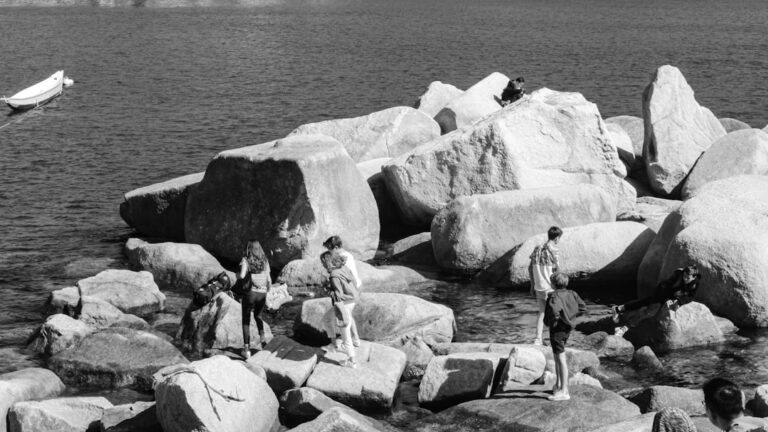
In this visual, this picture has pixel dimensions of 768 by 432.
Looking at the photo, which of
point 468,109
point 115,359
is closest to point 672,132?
point 468,109

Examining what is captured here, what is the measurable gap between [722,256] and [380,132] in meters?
13.3

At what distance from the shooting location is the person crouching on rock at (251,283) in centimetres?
1892

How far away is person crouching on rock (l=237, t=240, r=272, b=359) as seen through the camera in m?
18.9

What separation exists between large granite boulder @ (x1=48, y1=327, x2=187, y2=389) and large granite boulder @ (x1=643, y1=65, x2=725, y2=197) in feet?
54.0

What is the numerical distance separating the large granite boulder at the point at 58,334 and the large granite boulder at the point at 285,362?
158 inches

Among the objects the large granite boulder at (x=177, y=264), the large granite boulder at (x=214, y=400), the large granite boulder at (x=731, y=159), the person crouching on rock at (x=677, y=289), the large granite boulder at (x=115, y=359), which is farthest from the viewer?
the large granite boulder at (x=731, y=159)

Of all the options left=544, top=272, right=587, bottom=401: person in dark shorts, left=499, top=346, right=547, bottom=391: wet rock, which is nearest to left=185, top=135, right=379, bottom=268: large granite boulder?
left=499, top=346, right=547, bottom=391: wet rock

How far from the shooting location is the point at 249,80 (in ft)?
202

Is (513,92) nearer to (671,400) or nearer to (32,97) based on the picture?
(671,400)

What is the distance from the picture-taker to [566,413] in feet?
51.3

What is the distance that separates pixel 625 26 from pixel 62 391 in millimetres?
85420

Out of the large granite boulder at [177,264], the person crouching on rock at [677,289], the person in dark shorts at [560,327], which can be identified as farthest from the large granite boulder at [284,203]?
the person in dark shorts at [560,327]

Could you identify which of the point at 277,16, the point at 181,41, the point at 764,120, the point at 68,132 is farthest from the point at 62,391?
the point at 277,16

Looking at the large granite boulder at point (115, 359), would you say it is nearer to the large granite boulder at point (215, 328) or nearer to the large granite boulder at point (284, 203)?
the large granite boulder at point (215, 328)
